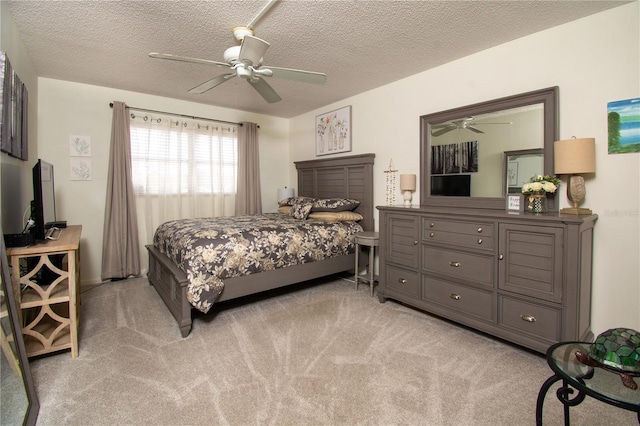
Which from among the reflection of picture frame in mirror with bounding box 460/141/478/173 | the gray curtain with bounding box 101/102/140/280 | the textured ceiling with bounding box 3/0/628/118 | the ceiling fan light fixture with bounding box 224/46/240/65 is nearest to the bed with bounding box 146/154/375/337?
the gray curtain with bounding box 101/102/140/280

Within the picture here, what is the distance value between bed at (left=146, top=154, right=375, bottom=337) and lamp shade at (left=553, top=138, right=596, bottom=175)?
6.83ft

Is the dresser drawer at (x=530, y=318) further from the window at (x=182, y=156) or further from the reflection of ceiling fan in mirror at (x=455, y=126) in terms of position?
the window at (x=182, y=156)

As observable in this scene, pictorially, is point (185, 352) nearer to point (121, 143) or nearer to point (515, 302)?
point (515, 302)

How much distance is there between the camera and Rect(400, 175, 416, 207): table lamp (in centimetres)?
334

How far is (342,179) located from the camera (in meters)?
4.37

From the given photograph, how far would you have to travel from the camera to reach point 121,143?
3.88 metres

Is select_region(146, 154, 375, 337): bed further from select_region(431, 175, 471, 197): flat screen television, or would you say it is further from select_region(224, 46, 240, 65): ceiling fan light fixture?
select_region(224, 46, 240, 65): ceiling fan light fixture

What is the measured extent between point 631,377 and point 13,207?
3.82 metres

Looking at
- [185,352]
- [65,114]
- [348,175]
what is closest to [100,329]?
[185,352]

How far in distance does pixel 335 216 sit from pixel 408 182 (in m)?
1.02

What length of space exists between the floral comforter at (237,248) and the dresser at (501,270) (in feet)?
2.82

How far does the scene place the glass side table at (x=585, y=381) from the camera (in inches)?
39.6

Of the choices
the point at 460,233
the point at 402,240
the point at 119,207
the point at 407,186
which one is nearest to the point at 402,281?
the point at 402,240

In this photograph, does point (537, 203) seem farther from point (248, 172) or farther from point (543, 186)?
point (248, 172)
